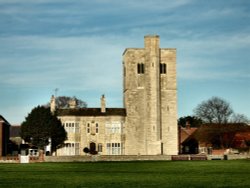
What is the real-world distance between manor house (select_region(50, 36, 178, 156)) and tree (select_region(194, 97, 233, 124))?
1335 centimetres

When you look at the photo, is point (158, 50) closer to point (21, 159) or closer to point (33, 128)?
point (33, 128)

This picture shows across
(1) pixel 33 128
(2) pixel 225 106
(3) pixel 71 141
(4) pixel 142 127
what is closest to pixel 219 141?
(2) pixel 225 106

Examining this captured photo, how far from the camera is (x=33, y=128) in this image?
77688 mm

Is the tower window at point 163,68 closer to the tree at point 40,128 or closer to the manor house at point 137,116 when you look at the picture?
the manor house at point 137,116

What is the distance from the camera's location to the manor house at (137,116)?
8275 centimetres

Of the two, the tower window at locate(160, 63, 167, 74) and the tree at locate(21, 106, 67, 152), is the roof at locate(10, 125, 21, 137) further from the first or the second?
the tower window at locate(160, 63, 167, 74)

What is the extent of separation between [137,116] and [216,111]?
57.0 ft

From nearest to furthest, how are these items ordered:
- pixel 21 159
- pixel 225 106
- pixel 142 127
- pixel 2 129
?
1. pixel 21 159
2. pixel 2 129
3. pixel 142 127
4. pixel 225 106

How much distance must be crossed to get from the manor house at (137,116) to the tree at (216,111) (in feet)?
43.8

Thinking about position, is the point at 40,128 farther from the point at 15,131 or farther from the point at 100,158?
the point at 15,131

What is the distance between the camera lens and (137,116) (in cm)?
8388

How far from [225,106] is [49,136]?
31.9 meters

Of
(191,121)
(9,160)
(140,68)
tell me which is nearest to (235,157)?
(140,68)

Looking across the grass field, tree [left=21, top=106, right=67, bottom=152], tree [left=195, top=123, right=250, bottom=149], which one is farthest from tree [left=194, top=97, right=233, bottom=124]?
the grass field
